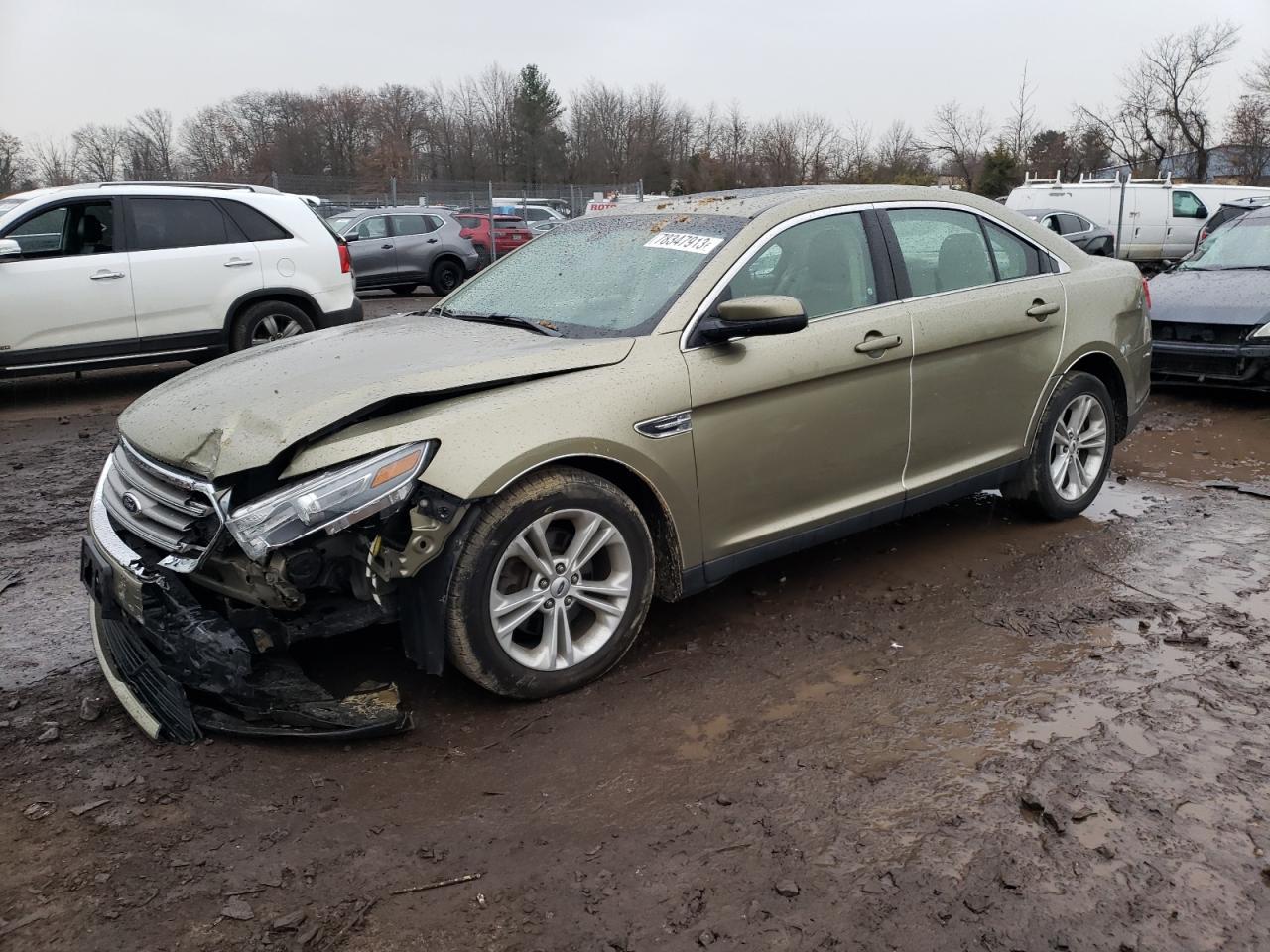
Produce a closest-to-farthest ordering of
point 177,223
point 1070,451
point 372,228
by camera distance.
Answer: point 1070,451
point 177,223
point 372,228

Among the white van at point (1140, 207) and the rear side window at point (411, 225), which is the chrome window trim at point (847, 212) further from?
the white van at point (1140, 207)

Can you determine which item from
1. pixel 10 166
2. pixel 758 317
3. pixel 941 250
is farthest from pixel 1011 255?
pixel 10 166

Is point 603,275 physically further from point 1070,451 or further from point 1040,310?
point 1070,451

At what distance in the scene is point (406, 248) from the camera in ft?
61.3

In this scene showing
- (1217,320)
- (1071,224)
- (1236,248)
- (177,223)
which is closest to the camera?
(1217,320)

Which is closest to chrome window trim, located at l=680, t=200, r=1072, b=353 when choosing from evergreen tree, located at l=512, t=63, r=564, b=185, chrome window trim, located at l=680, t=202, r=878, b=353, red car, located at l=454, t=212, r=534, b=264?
chrome window trim, located at l=680, t=202, r=878, b=353

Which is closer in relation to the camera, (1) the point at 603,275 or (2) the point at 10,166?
(1) the point at 603,275

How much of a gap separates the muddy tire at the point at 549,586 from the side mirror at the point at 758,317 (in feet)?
2.39

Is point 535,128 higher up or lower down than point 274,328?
higher up

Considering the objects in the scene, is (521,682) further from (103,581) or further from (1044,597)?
(1044,597)

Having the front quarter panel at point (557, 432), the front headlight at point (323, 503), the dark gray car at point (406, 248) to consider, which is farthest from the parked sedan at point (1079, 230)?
the front headlight at point (323, 503)

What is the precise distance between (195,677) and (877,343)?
2.83 m

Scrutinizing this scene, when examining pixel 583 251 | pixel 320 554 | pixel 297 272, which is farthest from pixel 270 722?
pixel 297 272

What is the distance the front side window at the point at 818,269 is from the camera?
Answer: 13.2 feet
